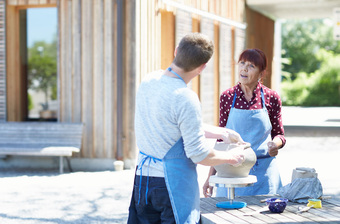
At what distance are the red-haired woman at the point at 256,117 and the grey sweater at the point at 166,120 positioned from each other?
3.02ft

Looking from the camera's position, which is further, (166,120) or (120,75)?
(120,75)

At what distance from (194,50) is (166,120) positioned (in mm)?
304

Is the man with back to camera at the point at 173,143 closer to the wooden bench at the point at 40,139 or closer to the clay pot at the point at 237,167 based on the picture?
the clay pot at the point at 237,167

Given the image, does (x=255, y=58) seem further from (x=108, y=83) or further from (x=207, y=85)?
(x=207, y=85)

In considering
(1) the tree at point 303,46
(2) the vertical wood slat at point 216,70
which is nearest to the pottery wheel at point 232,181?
(2) the vertical wood slat at point 216,70

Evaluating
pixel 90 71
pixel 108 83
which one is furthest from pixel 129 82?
pixel 90 71

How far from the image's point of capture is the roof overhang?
13672 millimetres

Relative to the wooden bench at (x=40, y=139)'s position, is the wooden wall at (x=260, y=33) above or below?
above

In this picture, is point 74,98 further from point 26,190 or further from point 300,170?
point 300,170

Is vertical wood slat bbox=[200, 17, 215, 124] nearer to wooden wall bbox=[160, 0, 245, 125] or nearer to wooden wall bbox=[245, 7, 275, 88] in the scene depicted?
wooden wall bbox=[160, 0, 245, 125]

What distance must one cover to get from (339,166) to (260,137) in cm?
544

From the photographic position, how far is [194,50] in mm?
2322

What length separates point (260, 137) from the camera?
338 centimetres

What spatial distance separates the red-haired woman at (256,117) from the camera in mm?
3348
